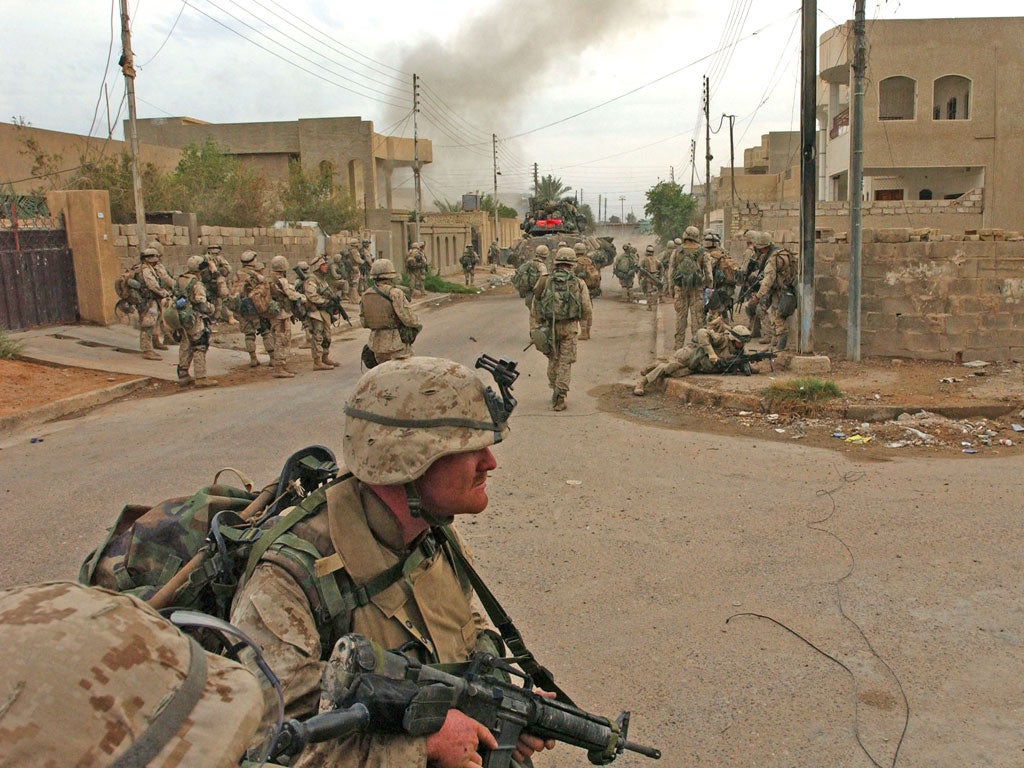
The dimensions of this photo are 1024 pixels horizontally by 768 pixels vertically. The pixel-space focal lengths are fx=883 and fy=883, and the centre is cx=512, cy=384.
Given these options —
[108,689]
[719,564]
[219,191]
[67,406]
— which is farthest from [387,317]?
[219,191]

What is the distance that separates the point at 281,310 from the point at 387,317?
3478 millimetres

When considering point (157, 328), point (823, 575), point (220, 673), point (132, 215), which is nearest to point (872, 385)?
point (823, 575)

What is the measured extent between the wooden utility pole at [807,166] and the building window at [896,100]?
18565 millimetres

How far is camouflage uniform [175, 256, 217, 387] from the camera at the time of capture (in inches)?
424

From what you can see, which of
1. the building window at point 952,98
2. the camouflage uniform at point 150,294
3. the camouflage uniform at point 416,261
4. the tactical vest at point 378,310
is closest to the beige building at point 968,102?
the building window at point 952,98

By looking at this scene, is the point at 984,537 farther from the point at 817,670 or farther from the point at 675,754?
the point at 675,754

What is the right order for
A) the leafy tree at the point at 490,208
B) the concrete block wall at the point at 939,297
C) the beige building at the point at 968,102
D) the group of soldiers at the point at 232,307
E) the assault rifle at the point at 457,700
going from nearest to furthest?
1. the assault rifle at the point at 457,700
2. the concrete block wall at the point at 939,297
3. the group of soldiers at the point at 232,307
4. the beige building at the point at 968,102
5. the leafy tree at the point at 490,208

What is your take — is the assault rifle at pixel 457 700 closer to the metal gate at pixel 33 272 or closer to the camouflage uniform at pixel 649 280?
the metal gate at pixel 33 272

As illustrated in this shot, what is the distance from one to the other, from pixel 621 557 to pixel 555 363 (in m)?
4.40

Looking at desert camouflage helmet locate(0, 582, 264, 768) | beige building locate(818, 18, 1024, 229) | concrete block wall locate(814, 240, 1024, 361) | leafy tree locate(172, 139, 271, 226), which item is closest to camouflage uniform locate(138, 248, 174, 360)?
leafy tree locate(172, 139, 271, 226)

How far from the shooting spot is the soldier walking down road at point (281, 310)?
469 inches

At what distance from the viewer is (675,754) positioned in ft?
10.0

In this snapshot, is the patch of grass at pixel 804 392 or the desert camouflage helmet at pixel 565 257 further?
the desert camouflage helmet at pixel 565 257

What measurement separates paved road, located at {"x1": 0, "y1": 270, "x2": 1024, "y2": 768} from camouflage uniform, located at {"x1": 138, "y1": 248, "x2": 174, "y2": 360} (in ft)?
13.5
